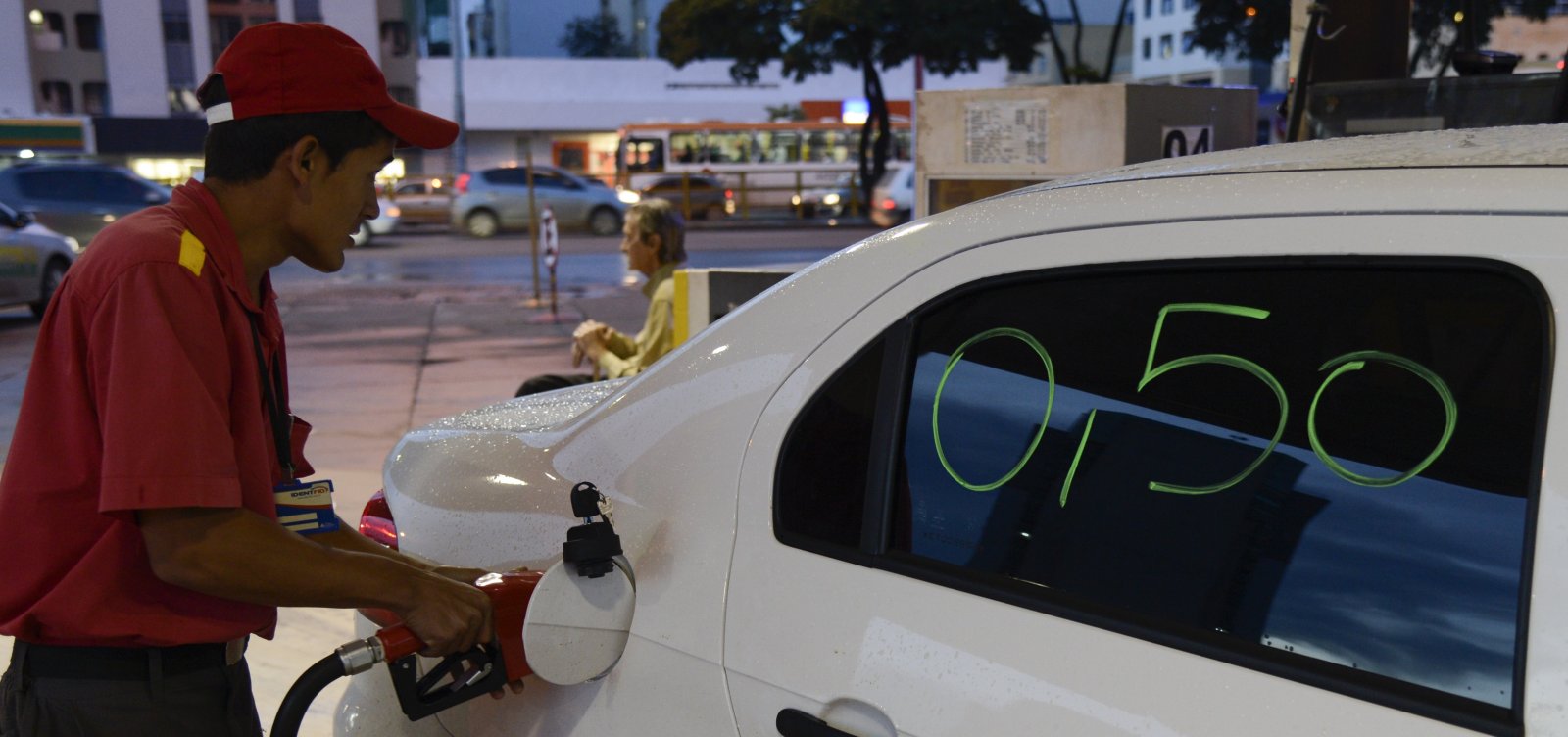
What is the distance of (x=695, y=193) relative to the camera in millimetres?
33562

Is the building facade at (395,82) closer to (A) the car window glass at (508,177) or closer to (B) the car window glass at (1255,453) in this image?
(A) the car window glass at (508,177)

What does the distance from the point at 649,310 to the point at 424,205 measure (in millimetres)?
25500

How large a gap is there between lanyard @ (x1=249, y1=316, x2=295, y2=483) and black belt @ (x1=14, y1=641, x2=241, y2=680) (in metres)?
0.30

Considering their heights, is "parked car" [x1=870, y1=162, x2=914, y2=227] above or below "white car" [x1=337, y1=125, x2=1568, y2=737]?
below

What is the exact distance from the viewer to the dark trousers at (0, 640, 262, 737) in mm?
1836

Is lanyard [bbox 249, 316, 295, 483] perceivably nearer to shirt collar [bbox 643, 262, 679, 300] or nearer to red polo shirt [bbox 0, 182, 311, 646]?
red polo shirt [bbox 0, 182, 311, 646]

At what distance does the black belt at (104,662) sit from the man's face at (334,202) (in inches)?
22.1

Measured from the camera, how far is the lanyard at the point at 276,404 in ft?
6.40

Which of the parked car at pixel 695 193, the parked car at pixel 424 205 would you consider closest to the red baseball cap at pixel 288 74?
the parked car at pixel 424 205

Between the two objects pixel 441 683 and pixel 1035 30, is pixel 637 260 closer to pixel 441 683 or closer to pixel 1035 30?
pixel 441 683

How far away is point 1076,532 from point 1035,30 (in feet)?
105

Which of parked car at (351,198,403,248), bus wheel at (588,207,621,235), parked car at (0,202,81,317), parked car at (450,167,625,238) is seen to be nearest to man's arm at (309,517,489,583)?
parked car at (0,202,81,317)

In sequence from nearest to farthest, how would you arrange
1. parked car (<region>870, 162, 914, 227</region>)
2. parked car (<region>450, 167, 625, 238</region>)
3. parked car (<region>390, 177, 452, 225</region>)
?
1. parked car (<region>870, 162, 914, 227</region>)
2. parked car (<region>450, 167, 625, 238</region>)
3. parked car (<region>390, 177, 452, 225</region>)

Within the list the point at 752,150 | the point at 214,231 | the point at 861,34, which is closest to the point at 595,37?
the point at 752,150
